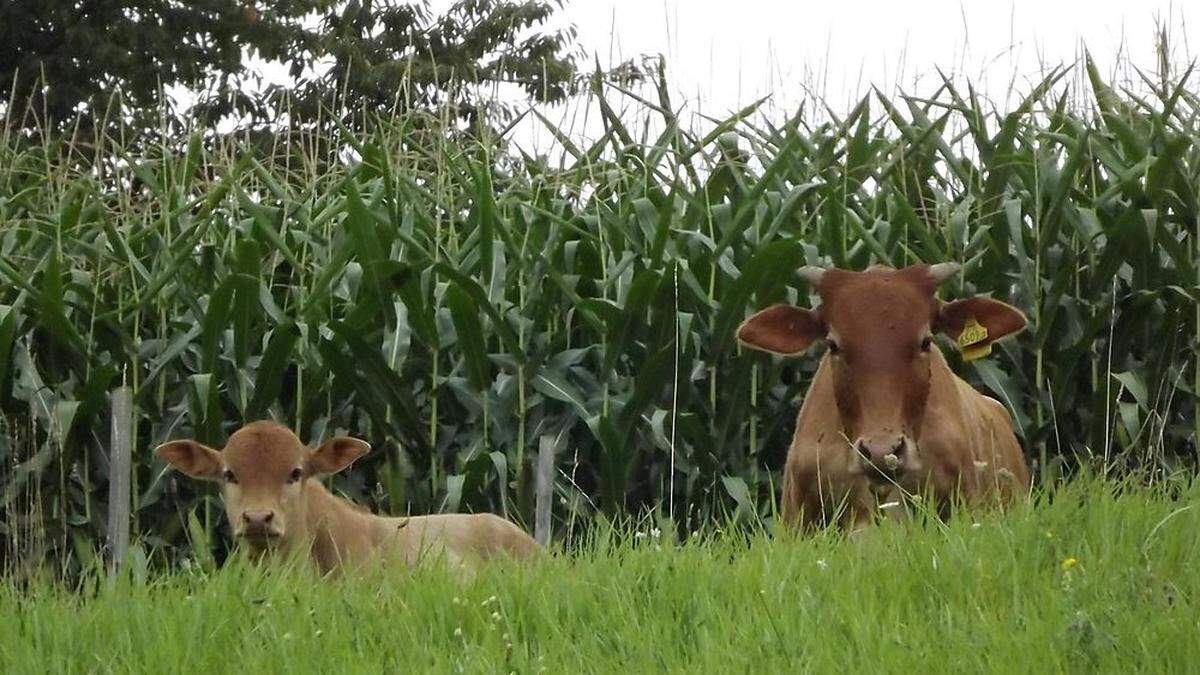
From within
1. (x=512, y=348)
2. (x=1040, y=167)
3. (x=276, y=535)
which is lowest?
(x=276, y=535)

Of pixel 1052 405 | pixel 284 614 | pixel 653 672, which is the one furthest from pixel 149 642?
pixel 1052 405

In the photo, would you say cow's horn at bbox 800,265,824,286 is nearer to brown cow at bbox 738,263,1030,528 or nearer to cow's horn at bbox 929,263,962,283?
brown cow at bbox 738,263,1030,528

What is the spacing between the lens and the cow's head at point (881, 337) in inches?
256

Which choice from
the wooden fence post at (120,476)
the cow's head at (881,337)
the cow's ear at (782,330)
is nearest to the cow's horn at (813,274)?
the cow's head at (881,337)

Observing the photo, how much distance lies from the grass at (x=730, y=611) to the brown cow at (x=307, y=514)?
1178 mm

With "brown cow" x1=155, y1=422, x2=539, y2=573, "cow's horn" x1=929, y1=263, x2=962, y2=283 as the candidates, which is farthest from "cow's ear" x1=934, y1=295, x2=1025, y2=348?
"brown cow" x1=155, y1=422, x2=539, y2=573

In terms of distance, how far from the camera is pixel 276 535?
6.90 meters

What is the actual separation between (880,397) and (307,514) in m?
2.43

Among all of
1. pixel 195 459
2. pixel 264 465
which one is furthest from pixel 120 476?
pixel 264 465

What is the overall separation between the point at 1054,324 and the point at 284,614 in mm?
4533

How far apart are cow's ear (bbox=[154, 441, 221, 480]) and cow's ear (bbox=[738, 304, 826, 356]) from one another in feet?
7.30

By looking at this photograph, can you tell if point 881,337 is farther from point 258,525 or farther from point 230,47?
point 230,47

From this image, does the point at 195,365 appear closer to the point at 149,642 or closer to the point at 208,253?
the point at 208,253

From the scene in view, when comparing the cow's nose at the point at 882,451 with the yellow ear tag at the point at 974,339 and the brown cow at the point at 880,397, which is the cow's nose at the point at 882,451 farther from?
the yellow ear tag at the point at 974,339
